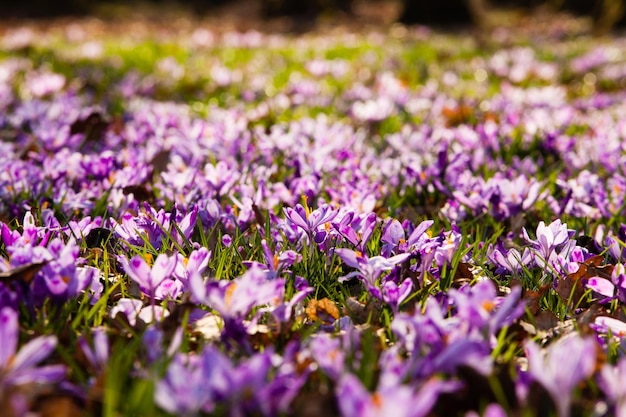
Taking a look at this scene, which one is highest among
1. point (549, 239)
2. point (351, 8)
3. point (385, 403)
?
point (385, 403)

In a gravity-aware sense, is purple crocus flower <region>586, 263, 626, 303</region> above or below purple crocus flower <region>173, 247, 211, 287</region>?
below

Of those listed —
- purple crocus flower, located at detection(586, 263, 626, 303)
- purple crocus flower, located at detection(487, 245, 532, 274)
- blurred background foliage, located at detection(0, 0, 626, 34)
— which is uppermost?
purple crocus flower, located at detection(586, 263, 626, 303)

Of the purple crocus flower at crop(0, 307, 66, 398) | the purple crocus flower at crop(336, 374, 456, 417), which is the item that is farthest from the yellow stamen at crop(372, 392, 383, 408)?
the purple crocus flower at crop(0, 307, 66, 398)

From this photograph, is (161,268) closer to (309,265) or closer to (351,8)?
(309,265)

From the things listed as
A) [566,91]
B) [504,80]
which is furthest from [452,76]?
[566,91]

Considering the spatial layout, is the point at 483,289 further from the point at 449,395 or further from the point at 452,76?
Result: the point at 452,76

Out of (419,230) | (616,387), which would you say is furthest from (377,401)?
(419,230)

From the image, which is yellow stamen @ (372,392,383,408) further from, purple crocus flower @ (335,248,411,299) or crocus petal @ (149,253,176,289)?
crocus petal @ (149,253,176,289)
